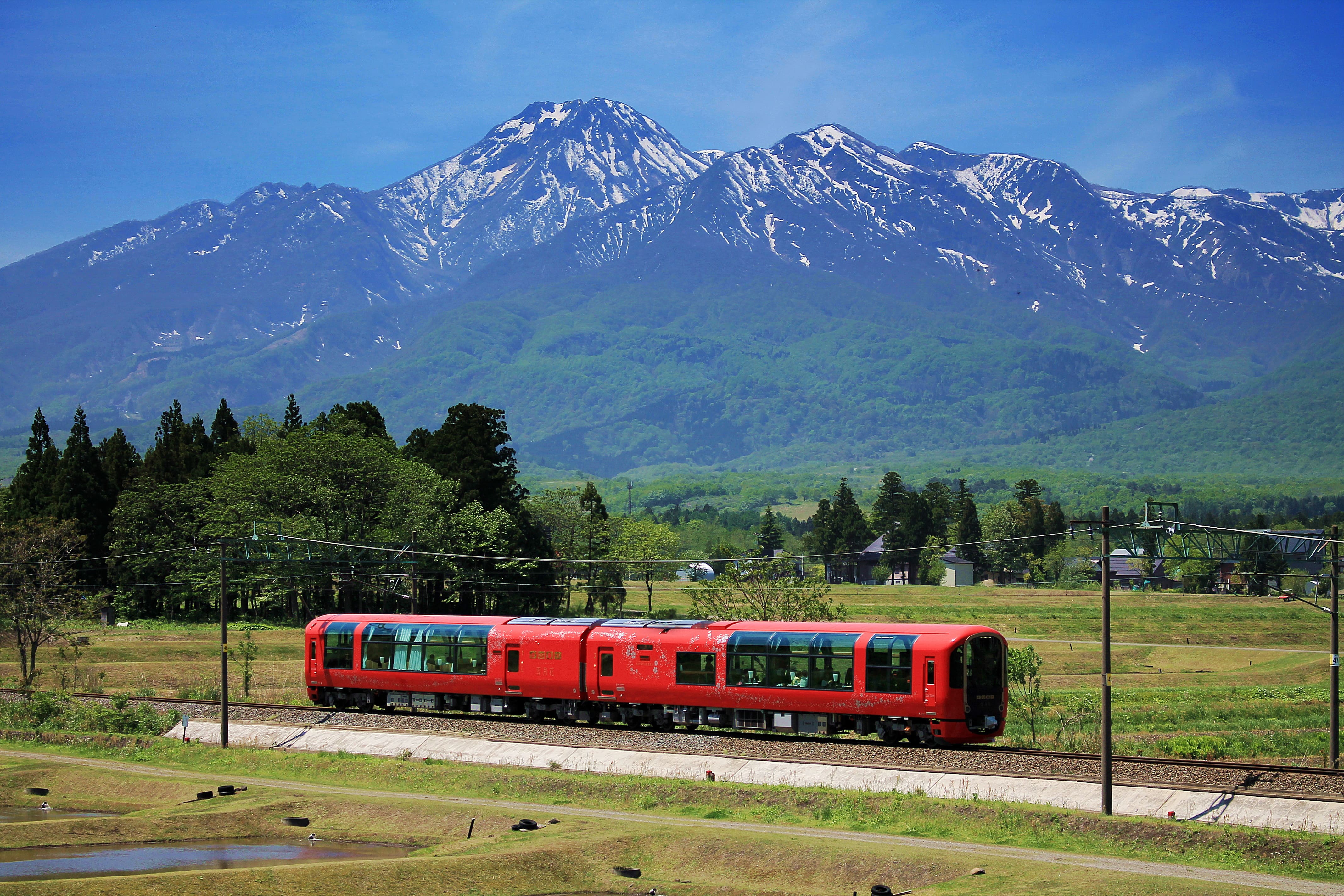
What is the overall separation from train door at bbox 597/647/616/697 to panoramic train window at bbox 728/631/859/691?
16.2 ft

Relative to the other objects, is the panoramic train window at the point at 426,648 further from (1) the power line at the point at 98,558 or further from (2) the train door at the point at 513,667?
(1) the power line at the point at 98,558

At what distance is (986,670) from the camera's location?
3834cm

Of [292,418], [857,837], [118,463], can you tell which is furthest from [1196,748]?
[292,418]

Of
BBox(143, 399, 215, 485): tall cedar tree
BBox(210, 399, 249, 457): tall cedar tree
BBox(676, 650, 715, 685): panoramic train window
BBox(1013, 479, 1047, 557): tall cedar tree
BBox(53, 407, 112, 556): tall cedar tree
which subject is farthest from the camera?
BBox(1013, 479, 1047, 557): tall cedar tree

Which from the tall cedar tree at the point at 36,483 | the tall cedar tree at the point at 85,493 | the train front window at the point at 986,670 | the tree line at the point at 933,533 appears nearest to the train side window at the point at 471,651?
the train front window at the point at 986,670

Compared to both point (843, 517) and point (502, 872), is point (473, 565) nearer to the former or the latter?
point (502, 872)

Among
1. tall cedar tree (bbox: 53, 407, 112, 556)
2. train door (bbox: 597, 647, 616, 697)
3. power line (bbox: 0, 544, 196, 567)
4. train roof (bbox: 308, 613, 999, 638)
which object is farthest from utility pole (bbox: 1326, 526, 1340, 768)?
tall cedar tree (bbox: 53, 407, 112, 556)

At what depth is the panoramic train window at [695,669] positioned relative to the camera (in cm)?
4234

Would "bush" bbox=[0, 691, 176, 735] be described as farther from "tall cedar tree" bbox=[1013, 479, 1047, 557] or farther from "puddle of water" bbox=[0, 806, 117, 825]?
"tall cedar tree" bbox=[1013, 479, 1047, 557]

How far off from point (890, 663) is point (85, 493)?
86.1 meters

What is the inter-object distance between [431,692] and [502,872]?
23541mm

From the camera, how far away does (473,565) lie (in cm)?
9075

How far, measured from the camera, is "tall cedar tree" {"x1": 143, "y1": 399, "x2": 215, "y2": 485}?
106m

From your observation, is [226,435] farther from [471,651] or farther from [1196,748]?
[1196,748]
